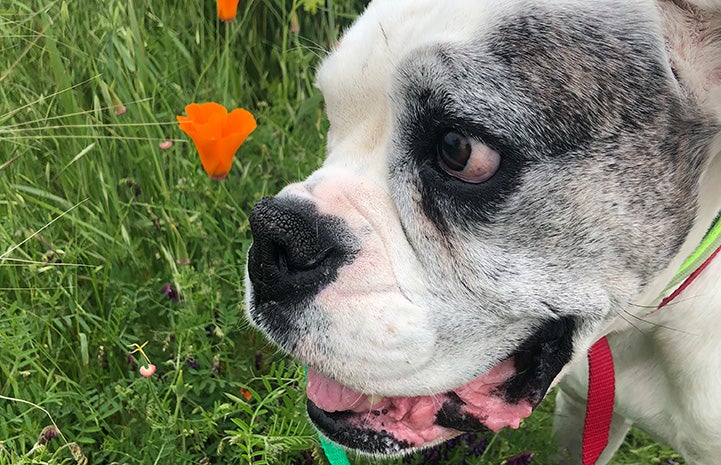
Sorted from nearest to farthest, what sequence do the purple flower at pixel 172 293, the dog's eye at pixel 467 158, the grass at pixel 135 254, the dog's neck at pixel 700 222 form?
the dog's eye at pixel 467 158 < the dog's neck at pixel 700 222 < the grass at pixel 135 254 < the purple flower at pixel 172 293

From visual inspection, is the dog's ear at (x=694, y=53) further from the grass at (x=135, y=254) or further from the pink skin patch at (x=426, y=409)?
the grass at (x=135, y=254)

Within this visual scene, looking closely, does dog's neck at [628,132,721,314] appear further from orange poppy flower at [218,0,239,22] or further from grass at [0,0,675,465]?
orange poppy flower at [218,0,239,22]

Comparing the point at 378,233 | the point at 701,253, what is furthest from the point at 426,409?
the point at 701,253

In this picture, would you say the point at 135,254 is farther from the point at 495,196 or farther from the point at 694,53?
the point at 694,53

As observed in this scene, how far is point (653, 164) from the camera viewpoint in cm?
183

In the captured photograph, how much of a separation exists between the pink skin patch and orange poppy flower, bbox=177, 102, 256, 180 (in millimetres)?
887

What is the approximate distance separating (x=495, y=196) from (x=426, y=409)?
59 cm

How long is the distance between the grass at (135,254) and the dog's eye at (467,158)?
0.83 m

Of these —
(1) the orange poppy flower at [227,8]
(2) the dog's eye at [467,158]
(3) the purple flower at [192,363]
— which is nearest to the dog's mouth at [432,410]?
(2) the dog's eye at [467,158]

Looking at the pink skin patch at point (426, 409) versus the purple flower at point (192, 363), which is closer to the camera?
the pink skin patch at point (426, 409)

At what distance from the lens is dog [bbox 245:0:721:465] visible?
178 centimetres

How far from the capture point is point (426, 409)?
2.08m

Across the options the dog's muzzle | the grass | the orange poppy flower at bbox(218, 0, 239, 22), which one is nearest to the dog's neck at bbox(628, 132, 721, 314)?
the dog's muzzle

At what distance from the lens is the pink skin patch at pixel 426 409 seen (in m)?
2.06
